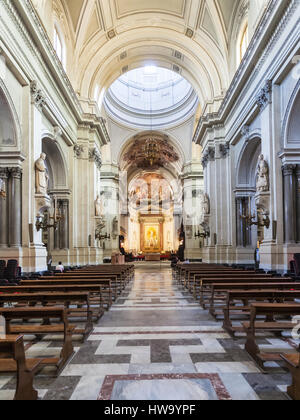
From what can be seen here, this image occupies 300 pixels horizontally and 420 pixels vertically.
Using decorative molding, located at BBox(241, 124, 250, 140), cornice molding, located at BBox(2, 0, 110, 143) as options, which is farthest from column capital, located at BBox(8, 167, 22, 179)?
decorative molding, located at BBox(241, 124, 250, 140)

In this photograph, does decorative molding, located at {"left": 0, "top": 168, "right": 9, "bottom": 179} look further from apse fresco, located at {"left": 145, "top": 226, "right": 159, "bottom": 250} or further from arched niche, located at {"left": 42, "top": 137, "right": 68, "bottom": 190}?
apse fresco, located at {"left": 145, "top": 226, "right": 159, "bottom": 250}

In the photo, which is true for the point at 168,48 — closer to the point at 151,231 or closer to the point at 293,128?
the point at 293,128

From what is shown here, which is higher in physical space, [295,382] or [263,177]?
[263,177]

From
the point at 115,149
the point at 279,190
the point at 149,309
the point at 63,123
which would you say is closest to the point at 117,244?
the point at 115,149

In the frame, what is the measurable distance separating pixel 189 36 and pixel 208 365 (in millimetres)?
18079

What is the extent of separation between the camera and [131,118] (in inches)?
1189

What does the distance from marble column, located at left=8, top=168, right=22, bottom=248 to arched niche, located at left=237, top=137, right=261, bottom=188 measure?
9.76 m

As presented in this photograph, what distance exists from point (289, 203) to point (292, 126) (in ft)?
7.37

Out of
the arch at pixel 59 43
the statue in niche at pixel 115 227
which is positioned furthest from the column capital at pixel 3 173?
the statue in niche at pixel 115 227

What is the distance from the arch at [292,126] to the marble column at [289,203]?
0.68 metres

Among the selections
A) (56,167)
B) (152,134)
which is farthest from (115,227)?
(56,167)

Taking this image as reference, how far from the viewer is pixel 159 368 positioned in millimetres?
3383

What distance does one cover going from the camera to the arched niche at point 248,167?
51.1 ft
